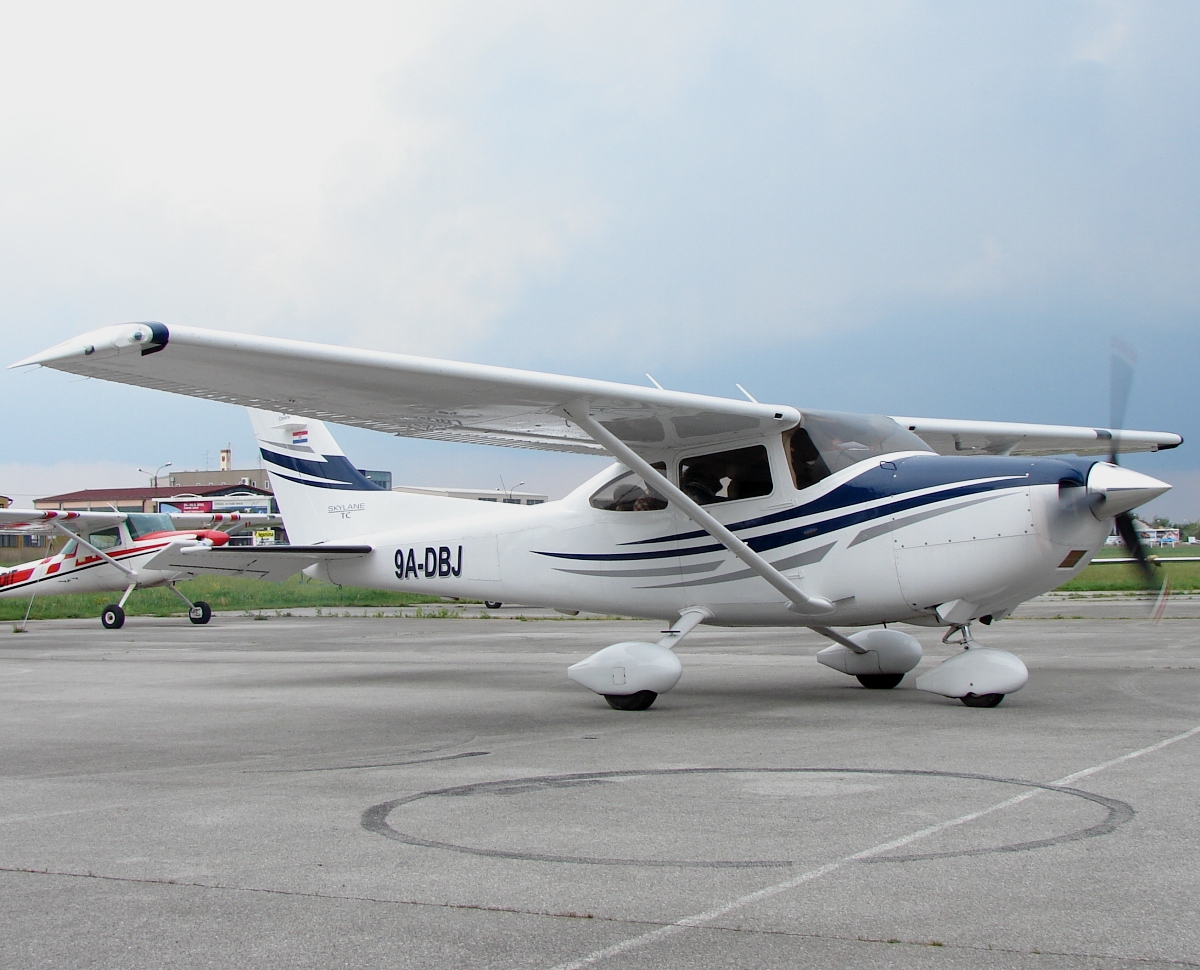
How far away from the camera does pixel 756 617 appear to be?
9961 millimetres

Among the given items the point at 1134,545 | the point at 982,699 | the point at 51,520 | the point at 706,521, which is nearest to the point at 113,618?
the point at 51,520

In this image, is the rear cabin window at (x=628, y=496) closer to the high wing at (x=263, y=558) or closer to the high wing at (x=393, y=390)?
the high wing at (x=393, y=390)

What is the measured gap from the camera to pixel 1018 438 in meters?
12.6

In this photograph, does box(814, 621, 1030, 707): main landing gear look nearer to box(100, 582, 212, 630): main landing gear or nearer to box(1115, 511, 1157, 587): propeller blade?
box(1115, 511, 1157, 587): propeller blade

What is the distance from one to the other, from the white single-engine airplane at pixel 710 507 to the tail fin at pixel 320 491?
Result: 1.42m

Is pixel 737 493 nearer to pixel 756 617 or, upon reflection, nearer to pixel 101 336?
pixel 756 617

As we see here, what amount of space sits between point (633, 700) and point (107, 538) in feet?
75.9

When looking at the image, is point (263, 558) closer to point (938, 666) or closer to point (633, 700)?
point (633, 700)

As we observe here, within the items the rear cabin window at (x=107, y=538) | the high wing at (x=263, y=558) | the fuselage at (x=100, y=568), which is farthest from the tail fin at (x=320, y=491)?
the rear cabin window at (x=107, y=538)

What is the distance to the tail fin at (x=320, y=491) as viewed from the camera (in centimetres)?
1333

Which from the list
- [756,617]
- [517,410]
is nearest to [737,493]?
[756,617]

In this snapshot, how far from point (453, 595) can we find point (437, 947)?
353 inches

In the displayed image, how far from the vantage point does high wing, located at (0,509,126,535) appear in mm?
25766

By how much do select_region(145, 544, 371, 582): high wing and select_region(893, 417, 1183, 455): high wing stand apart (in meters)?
6.61
